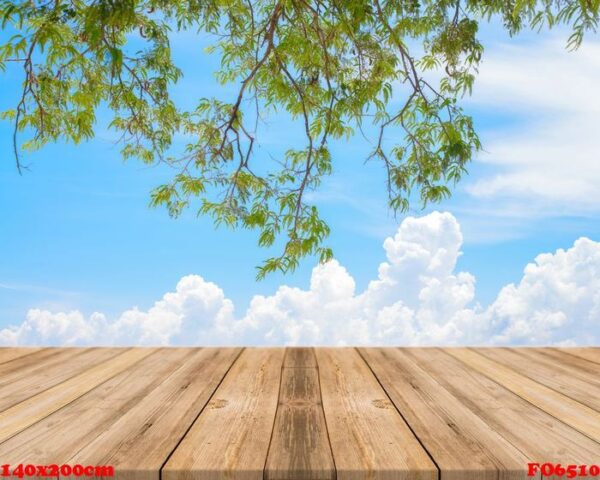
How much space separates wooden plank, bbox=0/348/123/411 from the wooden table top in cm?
1

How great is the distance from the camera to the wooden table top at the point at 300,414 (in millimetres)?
1511

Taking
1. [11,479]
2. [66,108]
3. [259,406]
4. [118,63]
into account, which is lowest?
[11,479]

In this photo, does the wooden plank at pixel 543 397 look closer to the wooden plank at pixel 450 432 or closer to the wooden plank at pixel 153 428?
the wooden plank at pixel 450 432

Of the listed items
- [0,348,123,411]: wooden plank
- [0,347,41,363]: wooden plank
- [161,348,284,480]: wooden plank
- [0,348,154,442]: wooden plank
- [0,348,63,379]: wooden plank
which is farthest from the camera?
[0,347,41,363]: wooden plank

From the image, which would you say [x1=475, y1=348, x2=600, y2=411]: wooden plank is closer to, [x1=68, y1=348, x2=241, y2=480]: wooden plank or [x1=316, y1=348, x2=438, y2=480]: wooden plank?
[x1=316, y1=348, x2=438, y2=480]: wooden plank

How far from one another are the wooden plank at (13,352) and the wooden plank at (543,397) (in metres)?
2.22

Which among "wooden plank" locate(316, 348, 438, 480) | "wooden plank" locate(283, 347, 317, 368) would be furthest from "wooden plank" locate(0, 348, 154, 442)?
"wooden plank" locate(316, 348, 438, 480)

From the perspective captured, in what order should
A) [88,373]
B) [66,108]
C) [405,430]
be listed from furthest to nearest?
[66,108] < [88,373] < [405,430]

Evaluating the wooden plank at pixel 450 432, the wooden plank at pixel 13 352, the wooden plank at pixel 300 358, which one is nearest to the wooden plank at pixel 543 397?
the wooden plank at pixel 450 432

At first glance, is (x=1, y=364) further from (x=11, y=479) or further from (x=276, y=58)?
(x=276, y=58)

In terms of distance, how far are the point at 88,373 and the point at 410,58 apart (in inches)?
97.0

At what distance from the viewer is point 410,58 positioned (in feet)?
12.0

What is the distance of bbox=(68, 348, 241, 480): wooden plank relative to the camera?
1.50 metres

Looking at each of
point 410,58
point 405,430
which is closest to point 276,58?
point 410,58
